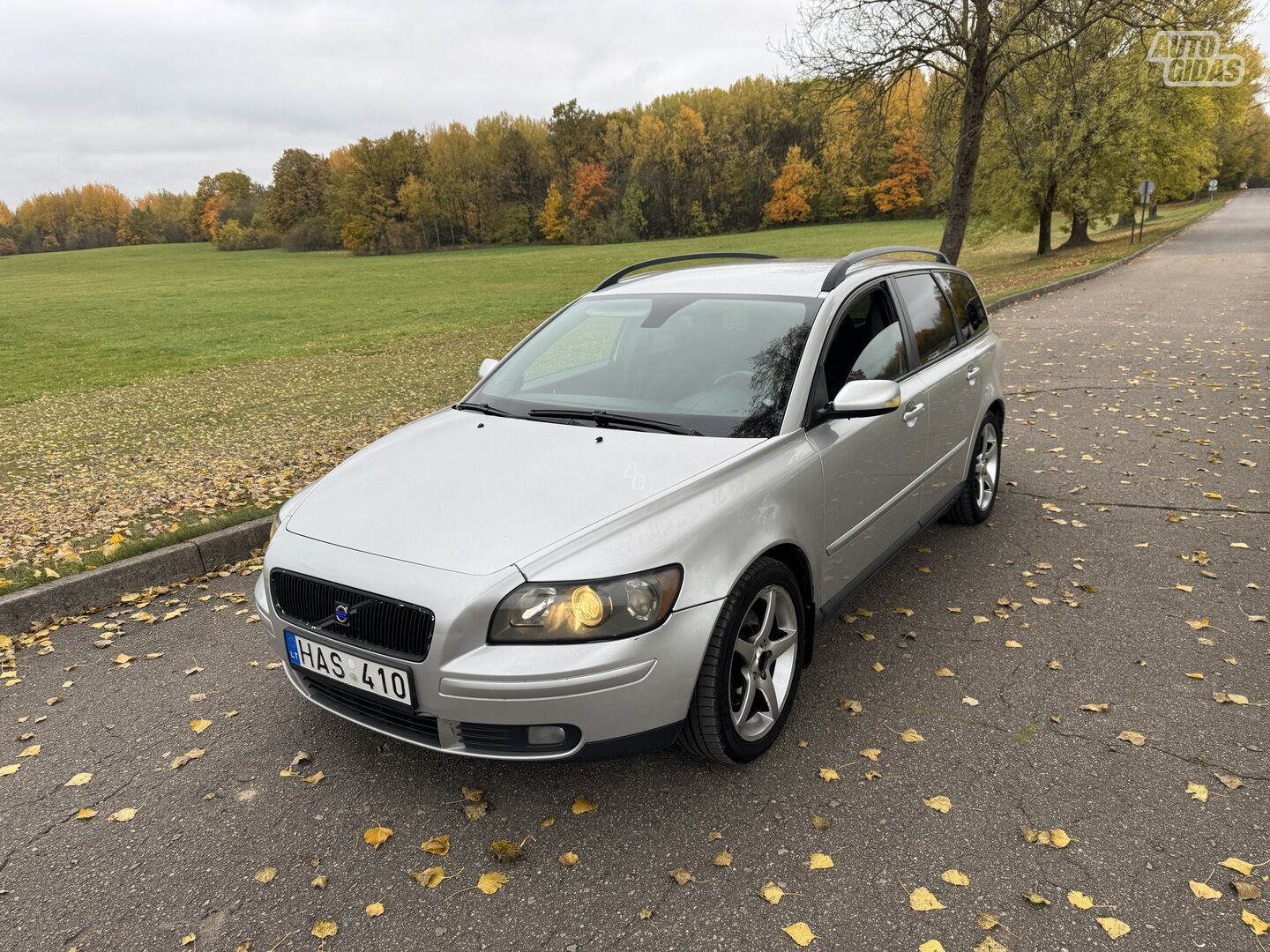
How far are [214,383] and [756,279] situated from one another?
11964 millimetres

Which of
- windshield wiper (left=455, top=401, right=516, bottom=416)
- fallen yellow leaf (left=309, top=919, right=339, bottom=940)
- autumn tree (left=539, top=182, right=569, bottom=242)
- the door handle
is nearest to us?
fallen yellow leaf (left=309, top=919, right=339, bottom=940)

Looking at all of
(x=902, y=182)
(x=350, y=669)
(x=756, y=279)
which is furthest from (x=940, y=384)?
(x=902, y=182)

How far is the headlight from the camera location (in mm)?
2498

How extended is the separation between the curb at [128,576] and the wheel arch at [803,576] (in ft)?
12.8

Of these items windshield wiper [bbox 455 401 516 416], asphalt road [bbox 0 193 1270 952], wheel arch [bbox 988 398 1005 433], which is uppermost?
windshield wiper [bbox 455 401 516 416]

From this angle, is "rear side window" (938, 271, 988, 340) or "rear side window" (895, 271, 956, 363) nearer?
"rear side window" (895, 271, 956, 363)

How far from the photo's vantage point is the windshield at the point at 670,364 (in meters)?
3.36

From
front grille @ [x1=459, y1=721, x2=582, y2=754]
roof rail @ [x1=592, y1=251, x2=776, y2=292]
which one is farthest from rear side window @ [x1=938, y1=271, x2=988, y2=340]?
front grille @ [x1=459, y1=721, x2=582, y2=754]

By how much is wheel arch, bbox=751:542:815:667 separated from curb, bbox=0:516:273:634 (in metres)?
3.89

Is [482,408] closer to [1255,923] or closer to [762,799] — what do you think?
[762,799]

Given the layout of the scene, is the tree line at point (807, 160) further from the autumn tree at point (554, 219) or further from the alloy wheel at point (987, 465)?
the alloy wheel at point (987, 465)

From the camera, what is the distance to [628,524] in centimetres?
264

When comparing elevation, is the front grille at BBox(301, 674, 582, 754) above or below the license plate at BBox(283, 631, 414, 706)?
below

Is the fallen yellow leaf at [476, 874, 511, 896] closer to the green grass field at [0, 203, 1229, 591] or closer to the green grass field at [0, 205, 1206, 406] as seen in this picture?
the green grass field at [0, 203, 1229, 591]
